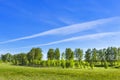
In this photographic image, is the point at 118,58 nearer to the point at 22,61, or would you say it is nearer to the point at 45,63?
the point at 45,63

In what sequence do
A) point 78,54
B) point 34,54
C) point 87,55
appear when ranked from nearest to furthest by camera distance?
point 87,55, point 78,54, point 34,54

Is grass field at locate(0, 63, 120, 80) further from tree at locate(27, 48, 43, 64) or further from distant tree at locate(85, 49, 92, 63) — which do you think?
tree at locate(27, 48, 43, 64)

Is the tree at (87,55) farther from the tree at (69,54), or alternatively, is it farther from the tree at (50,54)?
the tree at (50,54)

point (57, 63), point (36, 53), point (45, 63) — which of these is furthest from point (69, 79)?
point (36, 53)

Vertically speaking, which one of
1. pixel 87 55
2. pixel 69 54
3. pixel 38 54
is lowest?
pixel 87 55

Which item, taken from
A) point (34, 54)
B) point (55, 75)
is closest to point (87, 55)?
point (34, 54)

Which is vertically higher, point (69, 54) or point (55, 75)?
point (69, 54)

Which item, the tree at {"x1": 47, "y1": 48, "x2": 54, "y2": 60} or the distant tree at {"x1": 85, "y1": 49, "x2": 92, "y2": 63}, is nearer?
the distant tree at {"x1": 85, "y1": 49, "x2": 92, "y2": 63}

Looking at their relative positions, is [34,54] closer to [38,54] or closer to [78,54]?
[38,54]

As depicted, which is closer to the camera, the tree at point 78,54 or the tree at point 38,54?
the tree at point 78,54

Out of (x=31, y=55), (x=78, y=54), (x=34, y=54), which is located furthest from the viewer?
(x=31, y=55)

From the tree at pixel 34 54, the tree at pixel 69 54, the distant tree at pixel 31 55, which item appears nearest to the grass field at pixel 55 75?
the tree at pixel 69 54

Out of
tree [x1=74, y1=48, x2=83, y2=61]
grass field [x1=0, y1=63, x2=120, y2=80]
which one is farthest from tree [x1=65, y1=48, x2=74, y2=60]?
grass field [x1=0, y1=63, x2=120, y2=80]

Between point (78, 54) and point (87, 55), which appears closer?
point (87, 55)
